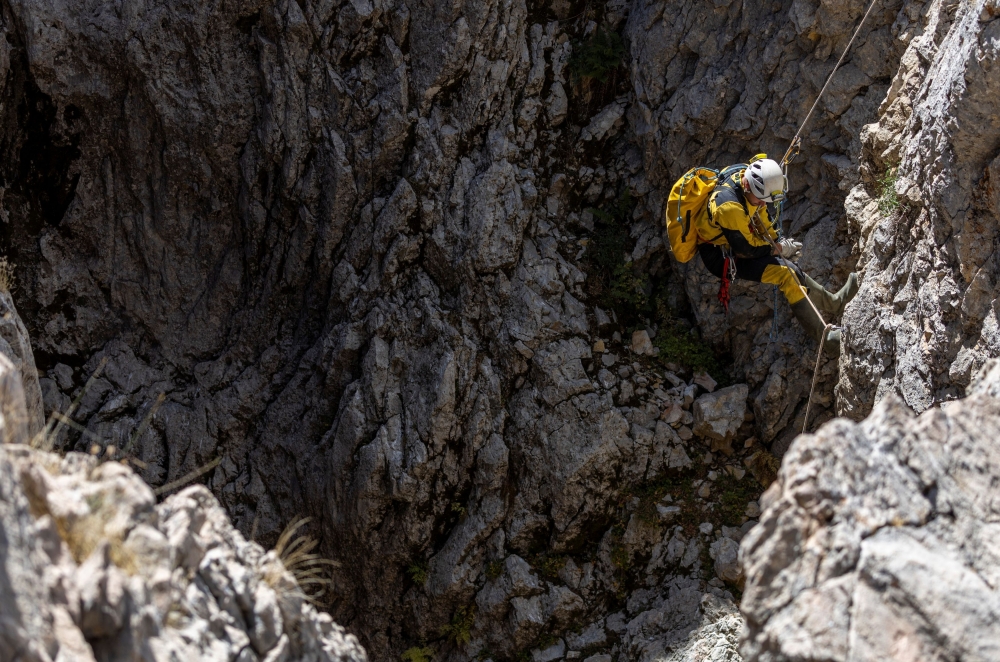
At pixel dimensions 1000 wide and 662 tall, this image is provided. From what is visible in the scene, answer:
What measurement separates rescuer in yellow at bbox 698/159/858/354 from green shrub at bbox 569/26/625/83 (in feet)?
10.8

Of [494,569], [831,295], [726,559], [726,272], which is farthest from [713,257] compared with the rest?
[494,569]

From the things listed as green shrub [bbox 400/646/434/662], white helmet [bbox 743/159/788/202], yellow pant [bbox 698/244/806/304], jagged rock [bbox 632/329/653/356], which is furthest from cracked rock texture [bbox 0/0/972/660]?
white helmet [bbox 743/159/788/202]

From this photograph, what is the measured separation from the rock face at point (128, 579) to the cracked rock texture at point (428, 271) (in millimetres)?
5497

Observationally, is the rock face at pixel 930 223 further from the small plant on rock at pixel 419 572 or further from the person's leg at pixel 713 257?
the small plant on rock at pixel 419 572

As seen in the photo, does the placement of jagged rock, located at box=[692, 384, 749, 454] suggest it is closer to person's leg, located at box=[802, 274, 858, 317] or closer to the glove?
person's leg, located at box=[802, 274, 858, 317]

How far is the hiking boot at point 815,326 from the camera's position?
975 cm

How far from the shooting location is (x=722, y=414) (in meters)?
11.1

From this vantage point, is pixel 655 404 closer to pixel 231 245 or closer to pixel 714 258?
pixel 714 258

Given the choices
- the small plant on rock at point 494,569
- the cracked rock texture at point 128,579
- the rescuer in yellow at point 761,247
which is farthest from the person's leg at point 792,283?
the cracked rock texture at point 128,579

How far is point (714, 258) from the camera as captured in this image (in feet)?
33.6

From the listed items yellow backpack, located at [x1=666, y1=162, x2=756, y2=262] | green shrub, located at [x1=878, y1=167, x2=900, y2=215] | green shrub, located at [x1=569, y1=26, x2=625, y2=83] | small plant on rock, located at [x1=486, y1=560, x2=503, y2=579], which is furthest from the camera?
green shrub, located at [x1=569, y1=26, x2=625, y2=83]

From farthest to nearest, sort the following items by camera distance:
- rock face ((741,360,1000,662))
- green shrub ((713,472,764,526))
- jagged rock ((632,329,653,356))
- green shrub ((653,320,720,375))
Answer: jagged rock ((632,329,653,356)), green shrub ((653,320,720,375)), green shrub ((713,472,764,526)), rock face ((741,360,1000,662))

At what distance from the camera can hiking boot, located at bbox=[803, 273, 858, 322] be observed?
9.66m

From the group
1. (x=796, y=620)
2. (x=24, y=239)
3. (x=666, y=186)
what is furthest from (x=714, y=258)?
(x=24, y=239)
